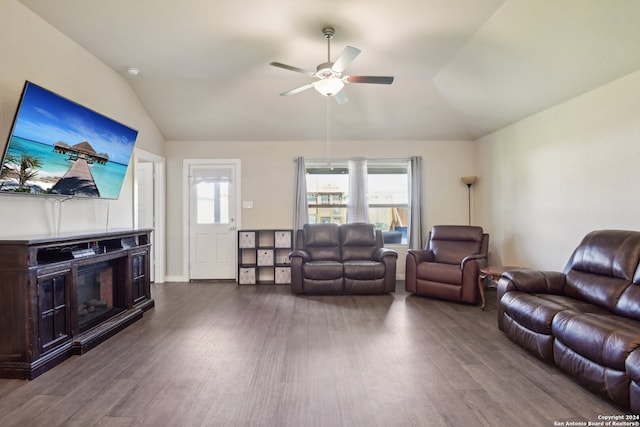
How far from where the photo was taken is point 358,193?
5414 mm

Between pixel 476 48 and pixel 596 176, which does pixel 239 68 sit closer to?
pixel 476 48

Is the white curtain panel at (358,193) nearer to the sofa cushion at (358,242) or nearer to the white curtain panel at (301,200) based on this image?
the sofa cushion at (358,242)

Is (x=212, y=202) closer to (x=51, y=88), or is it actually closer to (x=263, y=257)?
(x=263, y=257)

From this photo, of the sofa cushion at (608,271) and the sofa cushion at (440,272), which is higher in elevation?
the sofa cushion at (608,271)

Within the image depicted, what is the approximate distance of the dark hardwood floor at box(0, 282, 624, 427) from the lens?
178 cm

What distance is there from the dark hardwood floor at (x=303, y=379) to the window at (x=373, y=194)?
7.97ft

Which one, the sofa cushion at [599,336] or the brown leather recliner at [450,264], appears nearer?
the sofa cushion at [599,336]

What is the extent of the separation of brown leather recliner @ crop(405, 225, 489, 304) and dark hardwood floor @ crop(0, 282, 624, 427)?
0.61m

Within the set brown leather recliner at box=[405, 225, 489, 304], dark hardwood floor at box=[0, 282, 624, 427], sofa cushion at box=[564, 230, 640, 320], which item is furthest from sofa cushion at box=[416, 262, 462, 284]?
sofa cushion at box=[564, 230, 640, 320]

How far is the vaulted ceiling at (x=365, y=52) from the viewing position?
8.43 ft

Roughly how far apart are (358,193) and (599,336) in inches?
151

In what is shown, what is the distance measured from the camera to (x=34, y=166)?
2.50 m

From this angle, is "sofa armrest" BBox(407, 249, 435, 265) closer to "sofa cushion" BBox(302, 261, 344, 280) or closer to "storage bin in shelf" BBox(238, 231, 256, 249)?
"sofa cushion" BBox(302, 261, 344, 280)

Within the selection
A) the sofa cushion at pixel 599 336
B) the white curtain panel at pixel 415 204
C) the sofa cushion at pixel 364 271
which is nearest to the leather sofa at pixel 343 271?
the sofa cushion at pixel 364 271
